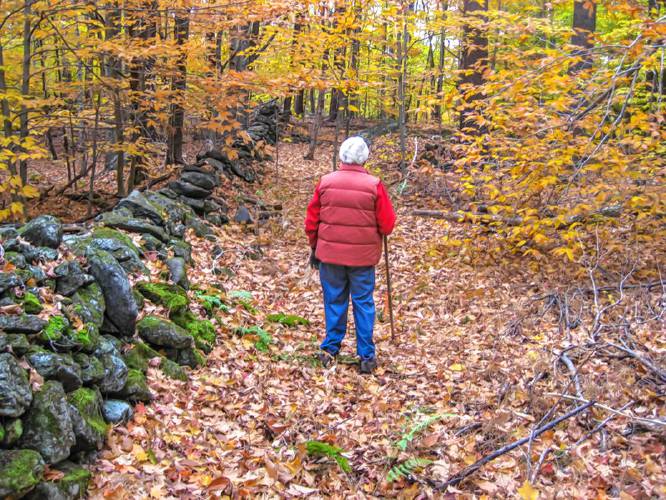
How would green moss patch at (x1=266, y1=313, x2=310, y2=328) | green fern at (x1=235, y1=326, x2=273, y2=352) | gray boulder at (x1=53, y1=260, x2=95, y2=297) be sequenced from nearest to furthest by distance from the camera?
gray boulder at (x1=53, y1=260, x2=95, y2=297), green fern at (x1=235, y1=326, x2=273, y2=352), green moss patch at (x1=266, y1=313, x2=310, y2=328)

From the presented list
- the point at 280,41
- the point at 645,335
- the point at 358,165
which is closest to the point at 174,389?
the point at 358,165

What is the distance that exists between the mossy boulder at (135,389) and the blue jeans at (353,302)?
1990 mm

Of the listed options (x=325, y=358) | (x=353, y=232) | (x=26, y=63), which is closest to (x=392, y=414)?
(x=325, y=358)

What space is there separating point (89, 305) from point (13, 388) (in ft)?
4.35

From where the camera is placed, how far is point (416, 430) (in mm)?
3916

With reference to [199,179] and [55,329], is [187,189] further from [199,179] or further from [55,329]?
[55,329]

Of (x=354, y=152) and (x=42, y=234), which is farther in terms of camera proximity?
(x=354, y=152)

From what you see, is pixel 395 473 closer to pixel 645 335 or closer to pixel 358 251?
pixel 358 251

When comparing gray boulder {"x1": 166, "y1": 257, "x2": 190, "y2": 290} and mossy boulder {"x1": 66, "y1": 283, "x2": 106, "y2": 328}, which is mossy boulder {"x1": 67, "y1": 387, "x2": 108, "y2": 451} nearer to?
mossy boulder {"x1": 66, "y1": 283, "x2": 106, "y2": 328}

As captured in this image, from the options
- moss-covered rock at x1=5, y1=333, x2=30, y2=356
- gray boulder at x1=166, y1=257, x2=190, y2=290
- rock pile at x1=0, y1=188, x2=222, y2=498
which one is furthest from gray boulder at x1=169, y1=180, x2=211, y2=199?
moss-covered rock at x1=5, y1=333, x2=30, y2=356

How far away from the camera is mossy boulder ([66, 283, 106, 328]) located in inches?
154

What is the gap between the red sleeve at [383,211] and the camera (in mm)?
5160

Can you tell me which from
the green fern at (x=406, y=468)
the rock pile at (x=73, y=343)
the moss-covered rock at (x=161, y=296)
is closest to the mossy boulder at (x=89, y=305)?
the rock pile at (x=73, y=343)

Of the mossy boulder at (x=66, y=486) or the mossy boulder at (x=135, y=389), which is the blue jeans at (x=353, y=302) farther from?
the mossy boulder at (x=66, y=486)
